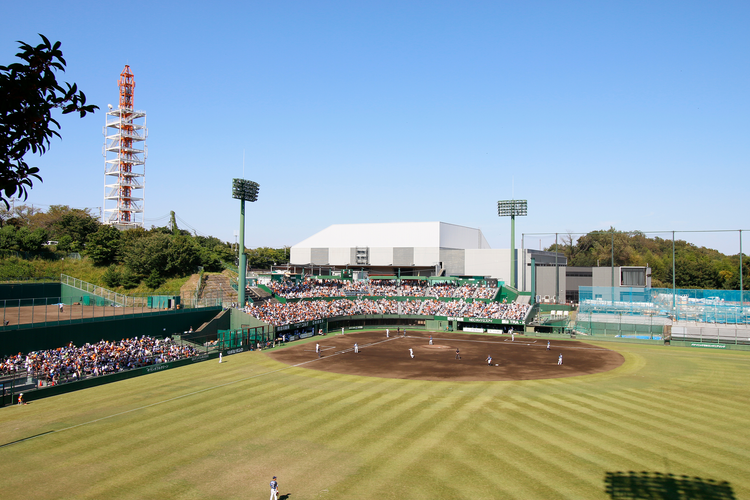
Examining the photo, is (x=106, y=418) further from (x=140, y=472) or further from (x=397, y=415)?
(x=397, y=415)

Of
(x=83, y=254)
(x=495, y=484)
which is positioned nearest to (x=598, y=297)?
(x=495, y=484)

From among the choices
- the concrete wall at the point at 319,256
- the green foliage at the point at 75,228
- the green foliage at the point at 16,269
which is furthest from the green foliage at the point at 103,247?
the concrete wall at the point at 319,256

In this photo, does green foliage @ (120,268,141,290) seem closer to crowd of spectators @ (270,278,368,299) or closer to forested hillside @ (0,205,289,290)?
forested hillside @ (0,205,289,290)

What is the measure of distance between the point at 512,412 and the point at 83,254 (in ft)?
230

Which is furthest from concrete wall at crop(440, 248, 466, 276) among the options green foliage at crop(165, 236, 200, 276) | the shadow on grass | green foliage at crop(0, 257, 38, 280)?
the shadow on grass

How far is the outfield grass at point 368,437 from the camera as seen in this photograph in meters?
17.7

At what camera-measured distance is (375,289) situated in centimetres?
7469

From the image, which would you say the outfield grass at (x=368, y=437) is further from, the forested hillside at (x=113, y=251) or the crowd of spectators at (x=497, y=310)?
the forested hillside at (x=113, y=251)

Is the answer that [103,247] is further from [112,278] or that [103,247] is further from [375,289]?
[375,289]

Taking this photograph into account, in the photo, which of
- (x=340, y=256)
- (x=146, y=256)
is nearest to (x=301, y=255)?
(x=340, y=256)

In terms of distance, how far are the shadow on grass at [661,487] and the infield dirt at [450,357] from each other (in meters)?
17.3

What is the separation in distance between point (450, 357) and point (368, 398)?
16680 mm

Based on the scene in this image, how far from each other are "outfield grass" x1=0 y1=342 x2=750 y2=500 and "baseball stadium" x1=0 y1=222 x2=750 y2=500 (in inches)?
4.5

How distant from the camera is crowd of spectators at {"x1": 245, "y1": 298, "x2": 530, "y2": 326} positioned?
58656 mm
